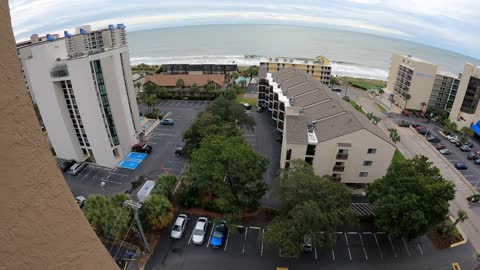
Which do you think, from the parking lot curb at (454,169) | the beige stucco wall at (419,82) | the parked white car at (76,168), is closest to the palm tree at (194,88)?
the parked white car at (76,168)

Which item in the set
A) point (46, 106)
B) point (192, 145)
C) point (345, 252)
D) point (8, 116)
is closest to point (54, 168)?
point (8, 116)

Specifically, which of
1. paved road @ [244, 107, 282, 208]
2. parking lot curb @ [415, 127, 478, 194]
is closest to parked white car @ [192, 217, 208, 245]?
paved road @ [244, 107, 282, 208]

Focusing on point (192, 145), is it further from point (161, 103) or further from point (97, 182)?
point (161, 103)

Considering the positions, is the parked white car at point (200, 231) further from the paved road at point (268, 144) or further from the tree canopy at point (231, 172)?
the paved road at point (268, 144)

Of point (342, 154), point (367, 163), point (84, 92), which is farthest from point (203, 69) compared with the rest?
point (367, 163)

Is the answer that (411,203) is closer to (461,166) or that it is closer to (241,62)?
(461,166)
